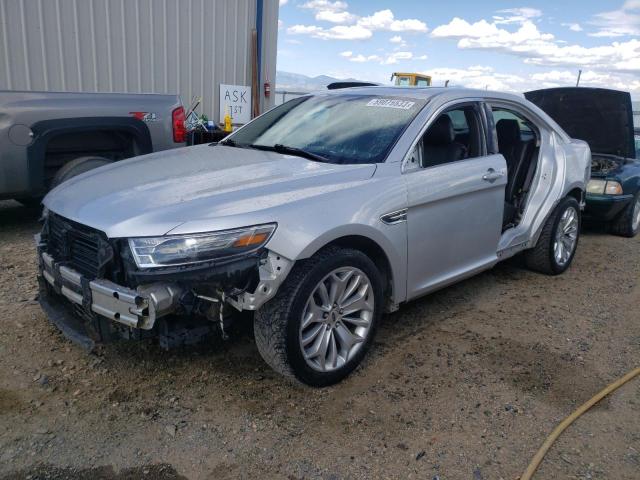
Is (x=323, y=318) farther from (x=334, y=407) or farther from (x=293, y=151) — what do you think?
(x=293, y=151)

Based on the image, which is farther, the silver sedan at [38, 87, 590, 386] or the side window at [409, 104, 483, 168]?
the side window at [409, 104, 483, 168]

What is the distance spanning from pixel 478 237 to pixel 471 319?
2.07 ft

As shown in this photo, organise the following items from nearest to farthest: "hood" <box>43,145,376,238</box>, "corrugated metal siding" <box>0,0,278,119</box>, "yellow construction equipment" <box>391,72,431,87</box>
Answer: "hood" <box>43,145,376,238</box>
"corrugated metal siding" <box>0,0,278,119</box>
"yellow construction equipment" <box>391,72,431,87</box>

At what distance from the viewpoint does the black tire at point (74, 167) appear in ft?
16.6

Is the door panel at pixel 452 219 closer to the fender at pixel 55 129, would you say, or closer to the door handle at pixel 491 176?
the door handle at pixel 491 176

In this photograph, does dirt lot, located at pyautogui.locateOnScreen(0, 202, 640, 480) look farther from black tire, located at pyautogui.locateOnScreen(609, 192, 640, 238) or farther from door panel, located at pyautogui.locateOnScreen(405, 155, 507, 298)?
black tire, located at pyautogui.locateOnScreen(609, 192, 640, 238)

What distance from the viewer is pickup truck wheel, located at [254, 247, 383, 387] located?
262cm

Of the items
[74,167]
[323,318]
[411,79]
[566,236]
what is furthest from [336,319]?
[411,79]

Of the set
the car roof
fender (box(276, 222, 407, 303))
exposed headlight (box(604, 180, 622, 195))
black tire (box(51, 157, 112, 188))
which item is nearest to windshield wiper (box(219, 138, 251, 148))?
the car roof

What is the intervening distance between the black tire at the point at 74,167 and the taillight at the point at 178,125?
0.77m

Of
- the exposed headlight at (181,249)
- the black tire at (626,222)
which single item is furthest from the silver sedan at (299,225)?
the black tire at (626,222)

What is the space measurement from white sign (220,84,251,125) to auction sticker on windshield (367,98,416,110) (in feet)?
19.2

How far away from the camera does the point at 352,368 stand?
3.04 metres

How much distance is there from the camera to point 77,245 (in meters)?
2.73
